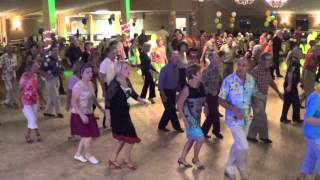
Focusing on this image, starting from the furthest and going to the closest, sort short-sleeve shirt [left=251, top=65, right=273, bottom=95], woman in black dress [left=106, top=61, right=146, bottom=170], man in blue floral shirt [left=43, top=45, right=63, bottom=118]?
man in blue floral shirt [left=43, top=45, right=63, bottom=118], short-sleeve shirt [left=251, top=65, right=273, bottom=95], woman in black dress [left=106, top=61, right=146, bottom=170]

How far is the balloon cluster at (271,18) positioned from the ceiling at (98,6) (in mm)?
622

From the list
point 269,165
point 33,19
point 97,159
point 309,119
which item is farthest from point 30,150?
point 33,19

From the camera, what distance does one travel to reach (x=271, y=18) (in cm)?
2717

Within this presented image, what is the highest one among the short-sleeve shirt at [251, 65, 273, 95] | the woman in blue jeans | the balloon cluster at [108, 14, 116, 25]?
the balloon cluster at [108, 14, 116, 25]

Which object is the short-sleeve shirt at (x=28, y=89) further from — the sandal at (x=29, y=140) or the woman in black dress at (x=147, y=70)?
the woman in black dress at (x=147, y=70)

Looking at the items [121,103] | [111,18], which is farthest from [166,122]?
[111,18]

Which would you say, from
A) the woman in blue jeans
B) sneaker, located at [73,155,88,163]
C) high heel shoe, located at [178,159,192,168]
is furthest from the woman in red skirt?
the woman in blue jeans

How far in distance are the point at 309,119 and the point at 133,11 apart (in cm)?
2569

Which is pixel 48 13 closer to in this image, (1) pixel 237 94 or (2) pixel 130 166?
(2) pixel 130 166

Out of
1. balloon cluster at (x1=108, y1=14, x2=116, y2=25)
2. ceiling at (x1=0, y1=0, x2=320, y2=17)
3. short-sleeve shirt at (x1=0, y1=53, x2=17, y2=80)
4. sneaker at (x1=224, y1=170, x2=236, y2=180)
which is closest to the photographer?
sneaker at (x1=224, y1=170, x2=236, y2=180)

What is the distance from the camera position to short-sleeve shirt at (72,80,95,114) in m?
6.26

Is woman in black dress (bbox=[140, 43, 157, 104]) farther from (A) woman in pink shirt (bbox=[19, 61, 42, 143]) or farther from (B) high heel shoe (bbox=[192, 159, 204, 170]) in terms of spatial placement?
(B) high heel shoe (bbox=[192, 159, 204, 170])

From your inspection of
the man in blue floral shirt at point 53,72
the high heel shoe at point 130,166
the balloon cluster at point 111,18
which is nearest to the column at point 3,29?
the balloon cluster at point 111,18

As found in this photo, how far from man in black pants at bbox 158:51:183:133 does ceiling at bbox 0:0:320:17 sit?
13.0 metres
